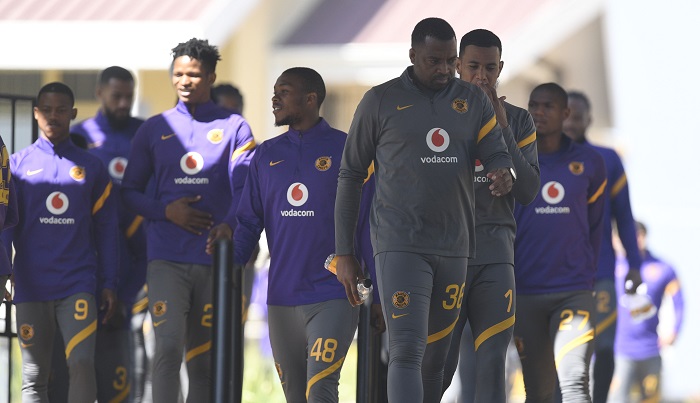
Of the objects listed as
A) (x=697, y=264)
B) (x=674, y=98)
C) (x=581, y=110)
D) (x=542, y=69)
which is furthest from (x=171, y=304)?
(x=674, y=98)

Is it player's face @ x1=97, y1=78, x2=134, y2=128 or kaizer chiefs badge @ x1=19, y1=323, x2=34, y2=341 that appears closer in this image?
kaizer chiefs badge @ x1=19, y1=323, x2=34, y2=341

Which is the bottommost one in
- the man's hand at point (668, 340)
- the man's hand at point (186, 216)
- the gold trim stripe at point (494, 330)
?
the man's hand at point (668, 340)

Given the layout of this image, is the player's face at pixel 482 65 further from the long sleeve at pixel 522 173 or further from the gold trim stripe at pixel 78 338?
the gold trim stripe at pixel 78 338

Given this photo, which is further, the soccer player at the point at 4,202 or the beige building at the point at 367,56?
the beige building at the point at 367,56

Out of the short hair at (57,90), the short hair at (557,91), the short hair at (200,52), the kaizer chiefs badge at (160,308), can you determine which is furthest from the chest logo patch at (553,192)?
the short hair at (57,90)

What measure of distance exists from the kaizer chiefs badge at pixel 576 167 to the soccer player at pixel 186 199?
77.7 inches

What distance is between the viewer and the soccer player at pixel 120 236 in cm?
1102

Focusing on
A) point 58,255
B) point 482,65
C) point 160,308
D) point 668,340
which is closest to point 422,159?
point 482,65

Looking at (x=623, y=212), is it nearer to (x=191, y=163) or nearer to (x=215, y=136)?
(x=215, y=136)

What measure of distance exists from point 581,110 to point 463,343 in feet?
8.59

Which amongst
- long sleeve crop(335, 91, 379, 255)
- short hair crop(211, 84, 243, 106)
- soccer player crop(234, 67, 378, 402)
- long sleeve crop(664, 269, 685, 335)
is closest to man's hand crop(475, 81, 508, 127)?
long sleeve crop(335, 91, 379, 255)

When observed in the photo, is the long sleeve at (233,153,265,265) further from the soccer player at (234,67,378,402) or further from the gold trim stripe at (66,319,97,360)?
the gold trim stripe at (66,319,97,360)

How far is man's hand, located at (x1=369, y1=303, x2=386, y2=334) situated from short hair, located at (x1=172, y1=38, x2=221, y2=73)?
206cm

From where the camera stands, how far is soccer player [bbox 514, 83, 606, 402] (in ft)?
33.0
